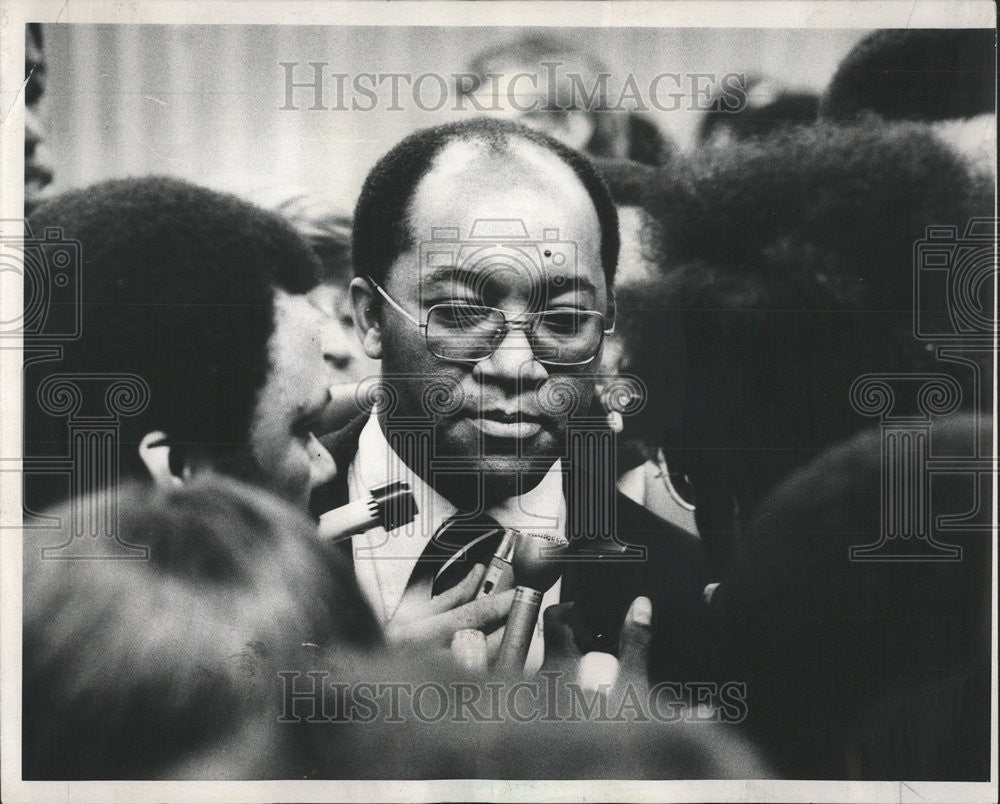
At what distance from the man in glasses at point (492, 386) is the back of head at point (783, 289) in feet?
0.86

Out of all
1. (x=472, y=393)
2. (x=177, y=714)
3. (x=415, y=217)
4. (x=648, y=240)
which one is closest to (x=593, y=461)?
(x=472, y=393)

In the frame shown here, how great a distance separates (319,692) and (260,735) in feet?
0.81

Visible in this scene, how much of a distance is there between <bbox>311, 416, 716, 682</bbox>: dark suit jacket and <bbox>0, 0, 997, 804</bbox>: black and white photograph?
0.5 inches

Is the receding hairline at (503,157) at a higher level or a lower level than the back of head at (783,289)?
higher

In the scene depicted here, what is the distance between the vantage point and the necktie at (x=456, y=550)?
3.32m

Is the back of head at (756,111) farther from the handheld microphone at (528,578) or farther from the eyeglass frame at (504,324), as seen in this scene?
the handheld microphone at (528,578)

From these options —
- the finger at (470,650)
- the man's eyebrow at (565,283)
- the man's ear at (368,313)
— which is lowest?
the finger at (470,650)

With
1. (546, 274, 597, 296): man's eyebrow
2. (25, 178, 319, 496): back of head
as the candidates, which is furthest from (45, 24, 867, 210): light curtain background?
(546, 274, 597, 296): man's eyebrow

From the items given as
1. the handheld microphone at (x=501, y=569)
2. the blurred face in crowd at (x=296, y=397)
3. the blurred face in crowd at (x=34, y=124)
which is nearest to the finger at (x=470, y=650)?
the handheld microphone at (x=501, y=569)

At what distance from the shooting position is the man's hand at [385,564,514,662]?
3312 mm

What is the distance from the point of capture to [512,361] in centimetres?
327

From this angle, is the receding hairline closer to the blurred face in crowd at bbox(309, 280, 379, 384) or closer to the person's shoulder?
the blurred face in crowd at bbox(309, 280, 379, 384)

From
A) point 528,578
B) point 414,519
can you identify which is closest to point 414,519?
point 414,519

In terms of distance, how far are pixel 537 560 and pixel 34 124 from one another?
2242 mm
